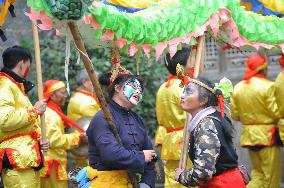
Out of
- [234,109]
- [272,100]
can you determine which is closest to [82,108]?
[234,109]

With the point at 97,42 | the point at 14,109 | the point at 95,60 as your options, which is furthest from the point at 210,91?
the point at 95,60

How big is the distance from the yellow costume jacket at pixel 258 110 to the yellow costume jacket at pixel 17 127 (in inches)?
133

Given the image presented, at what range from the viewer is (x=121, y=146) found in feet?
18.6

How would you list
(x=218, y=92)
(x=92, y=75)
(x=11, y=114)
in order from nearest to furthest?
(x=92, y=75) < (x=218, y=92) < (x=11, y=114)

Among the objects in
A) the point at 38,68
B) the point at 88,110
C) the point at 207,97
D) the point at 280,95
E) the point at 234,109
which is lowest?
the point at 234,109

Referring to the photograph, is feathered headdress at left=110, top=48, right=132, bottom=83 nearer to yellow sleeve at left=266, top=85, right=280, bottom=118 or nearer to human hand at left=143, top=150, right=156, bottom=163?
human hand at left=143, top=150, right=156, bottom=163

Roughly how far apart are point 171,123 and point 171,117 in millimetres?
78

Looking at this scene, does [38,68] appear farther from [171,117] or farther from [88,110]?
[88,110]

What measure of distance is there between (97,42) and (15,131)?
1.83m

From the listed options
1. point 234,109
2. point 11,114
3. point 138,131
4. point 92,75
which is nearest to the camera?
point 92,75

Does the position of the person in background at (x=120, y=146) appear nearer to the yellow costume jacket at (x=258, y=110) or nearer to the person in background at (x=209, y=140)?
the person in background at (x=209, y=140)

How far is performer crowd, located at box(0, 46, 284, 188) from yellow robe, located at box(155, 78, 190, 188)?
0.04ft

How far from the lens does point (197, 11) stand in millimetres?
5852

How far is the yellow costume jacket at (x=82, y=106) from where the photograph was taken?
9.12 m
